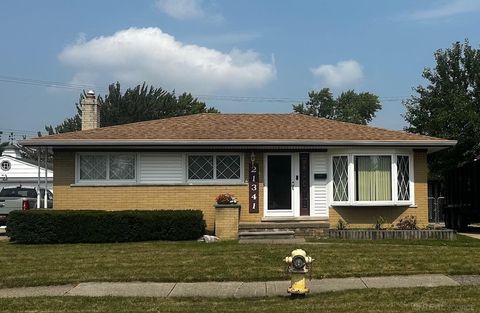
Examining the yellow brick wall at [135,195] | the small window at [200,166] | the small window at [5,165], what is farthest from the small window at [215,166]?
the small window at [5,165]

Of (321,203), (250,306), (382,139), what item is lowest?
(250,306)

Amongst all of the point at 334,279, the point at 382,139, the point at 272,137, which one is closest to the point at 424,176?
the point at 382,139

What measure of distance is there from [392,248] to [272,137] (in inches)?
223

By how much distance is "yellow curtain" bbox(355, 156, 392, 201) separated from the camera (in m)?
17.6


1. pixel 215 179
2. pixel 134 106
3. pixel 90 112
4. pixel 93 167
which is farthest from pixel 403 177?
pixel 134 106

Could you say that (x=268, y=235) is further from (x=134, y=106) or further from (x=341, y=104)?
(x=341, y=104)

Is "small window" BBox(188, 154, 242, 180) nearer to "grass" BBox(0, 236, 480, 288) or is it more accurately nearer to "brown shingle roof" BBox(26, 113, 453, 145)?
"brown shingle roof" BBox(26, 113, 453, 145)

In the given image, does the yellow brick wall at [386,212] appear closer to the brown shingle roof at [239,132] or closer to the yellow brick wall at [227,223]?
the brown shingle roof at [239,132]

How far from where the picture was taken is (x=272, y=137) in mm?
17625

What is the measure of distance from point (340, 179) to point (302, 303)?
31.6 feet

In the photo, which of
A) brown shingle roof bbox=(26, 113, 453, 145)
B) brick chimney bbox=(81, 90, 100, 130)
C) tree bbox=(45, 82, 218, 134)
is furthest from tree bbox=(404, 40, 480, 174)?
tree bbox=(45, 82, 218, 134)

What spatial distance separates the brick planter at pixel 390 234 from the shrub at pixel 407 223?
83 centimetres

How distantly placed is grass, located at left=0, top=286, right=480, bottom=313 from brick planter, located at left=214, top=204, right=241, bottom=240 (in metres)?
7.39

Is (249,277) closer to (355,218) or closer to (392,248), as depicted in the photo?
(392,248)
